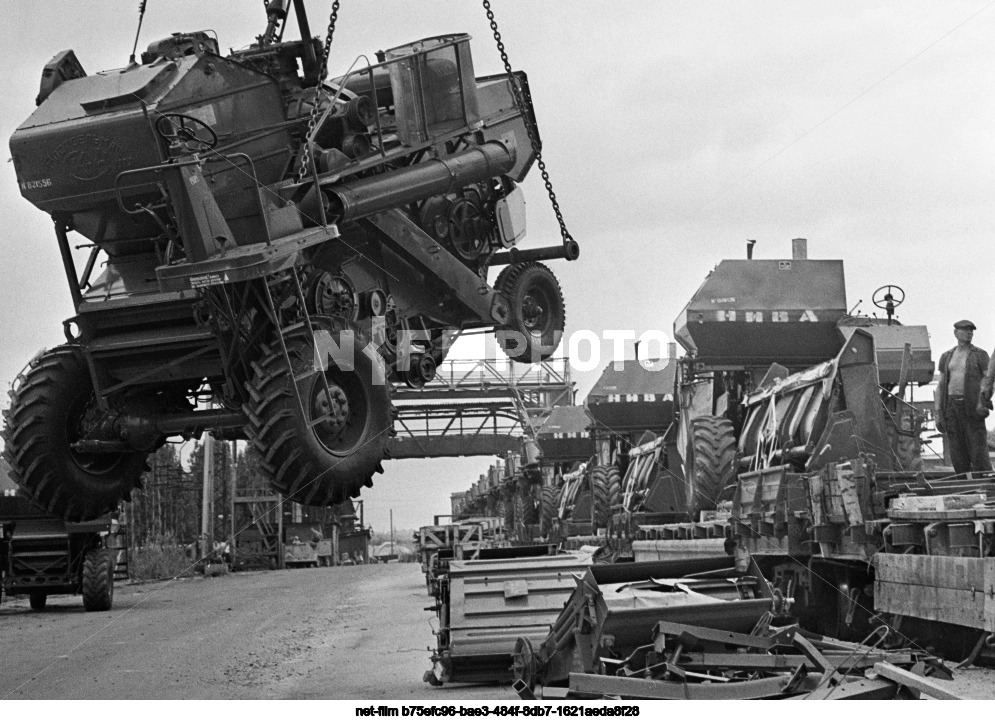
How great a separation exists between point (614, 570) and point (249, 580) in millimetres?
25124

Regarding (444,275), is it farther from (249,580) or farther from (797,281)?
(249,580)

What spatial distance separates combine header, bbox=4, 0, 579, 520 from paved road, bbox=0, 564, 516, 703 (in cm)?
337

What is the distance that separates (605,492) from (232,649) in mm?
9255

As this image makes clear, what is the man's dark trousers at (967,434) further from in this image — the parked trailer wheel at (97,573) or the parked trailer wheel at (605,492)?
the parked trailer wheel at (97,573)

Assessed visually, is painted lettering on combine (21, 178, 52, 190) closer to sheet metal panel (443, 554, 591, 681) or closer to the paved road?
the paved road

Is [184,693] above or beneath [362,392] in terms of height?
beneath

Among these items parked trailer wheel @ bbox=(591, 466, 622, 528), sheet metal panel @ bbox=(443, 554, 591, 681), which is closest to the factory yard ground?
sheet metal panel @ bbox=(443, 554, 591, 681)

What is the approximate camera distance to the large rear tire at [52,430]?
8.55 m

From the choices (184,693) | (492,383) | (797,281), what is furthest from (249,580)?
(492,383)

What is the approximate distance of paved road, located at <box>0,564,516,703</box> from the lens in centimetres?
1132

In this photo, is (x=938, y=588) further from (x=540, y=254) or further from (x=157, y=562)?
(x=157, y=562)

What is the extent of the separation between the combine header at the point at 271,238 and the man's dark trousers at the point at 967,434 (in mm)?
4547

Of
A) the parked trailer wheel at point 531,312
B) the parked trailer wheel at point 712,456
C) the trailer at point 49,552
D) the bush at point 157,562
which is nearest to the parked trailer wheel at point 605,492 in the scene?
the parked trailer wheel at point 712,456
